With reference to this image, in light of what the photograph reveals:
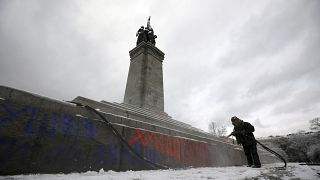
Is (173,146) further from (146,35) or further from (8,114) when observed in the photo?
(146,35)

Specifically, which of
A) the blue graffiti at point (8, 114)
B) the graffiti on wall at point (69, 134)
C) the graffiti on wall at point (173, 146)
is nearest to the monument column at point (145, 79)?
the graffiti on wall at point (173, 146)

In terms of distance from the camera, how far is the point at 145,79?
1364 centimetres

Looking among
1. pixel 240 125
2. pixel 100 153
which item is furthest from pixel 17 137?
pixel 240 125

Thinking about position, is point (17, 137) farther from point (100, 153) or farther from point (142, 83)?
point (142, 83)

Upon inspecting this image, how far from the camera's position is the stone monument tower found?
1303 cm

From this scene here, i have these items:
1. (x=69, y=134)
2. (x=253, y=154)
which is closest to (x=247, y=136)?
(x=253, y=154)

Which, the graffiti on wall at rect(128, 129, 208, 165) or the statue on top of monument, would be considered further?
the statue on top of monument

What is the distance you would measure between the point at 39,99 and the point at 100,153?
1612mm

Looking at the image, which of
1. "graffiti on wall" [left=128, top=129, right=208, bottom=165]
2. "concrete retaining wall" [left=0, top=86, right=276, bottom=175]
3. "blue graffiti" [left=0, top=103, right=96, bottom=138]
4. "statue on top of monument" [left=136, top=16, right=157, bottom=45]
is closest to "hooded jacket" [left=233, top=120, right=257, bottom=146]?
"graffiti on wall" [left=128, top=129, right=208, bottom=165]

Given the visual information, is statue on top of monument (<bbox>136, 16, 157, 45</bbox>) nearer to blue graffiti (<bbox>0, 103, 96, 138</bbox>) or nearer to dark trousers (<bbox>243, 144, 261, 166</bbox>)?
dark trousers (<bbox>243, 144, 261, 166</bbox>)

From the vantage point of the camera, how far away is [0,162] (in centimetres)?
255

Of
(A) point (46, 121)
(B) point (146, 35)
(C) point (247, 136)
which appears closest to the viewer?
(A) point (46, 121)

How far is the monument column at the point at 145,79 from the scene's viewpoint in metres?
13.0

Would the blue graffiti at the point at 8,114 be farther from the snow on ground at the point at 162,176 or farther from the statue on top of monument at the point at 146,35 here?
the statue on top of monument at the point at 146,35
